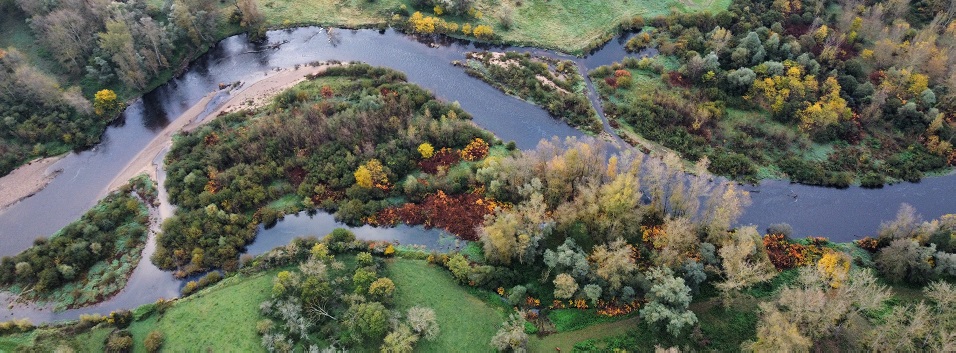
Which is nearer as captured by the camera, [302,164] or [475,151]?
[302,164]

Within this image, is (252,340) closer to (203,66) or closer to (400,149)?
(400,149)

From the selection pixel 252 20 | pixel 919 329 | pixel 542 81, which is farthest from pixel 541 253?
pixel 252 20

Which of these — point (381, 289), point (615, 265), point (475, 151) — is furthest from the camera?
point (475, 151)

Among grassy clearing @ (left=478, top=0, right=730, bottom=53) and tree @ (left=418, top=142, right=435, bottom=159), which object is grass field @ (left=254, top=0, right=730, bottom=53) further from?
tree @ (left=418, top=142, right=435, bottom=159)

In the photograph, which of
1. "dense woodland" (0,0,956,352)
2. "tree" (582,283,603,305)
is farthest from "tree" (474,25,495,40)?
"tree" (582,283,603,305)

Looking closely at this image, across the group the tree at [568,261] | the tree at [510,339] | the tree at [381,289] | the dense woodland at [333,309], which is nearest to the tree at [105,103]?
the dense woodland at [333,309]

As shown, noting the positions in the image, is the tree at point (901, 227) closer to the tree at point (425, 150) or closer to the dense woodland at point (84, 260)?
the tree at point (425, 150)

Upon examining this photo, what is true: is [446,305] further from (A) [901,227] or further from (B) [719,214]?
(A) [901,227]

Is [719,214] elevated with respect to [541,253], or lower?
elevated
